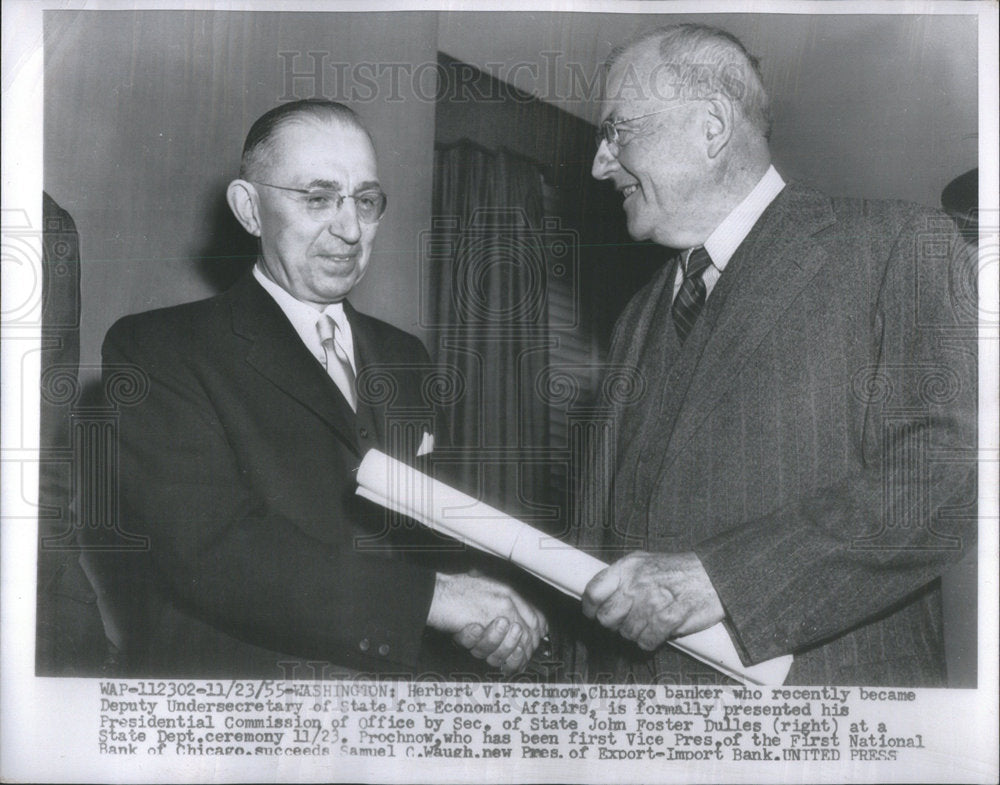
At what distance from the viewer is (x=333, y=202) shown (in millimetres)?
1879

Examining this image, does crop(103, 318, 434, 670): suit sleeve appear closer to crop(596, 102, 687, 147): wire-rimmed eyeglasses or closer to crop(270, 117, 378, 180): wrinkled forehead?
crop(270, 117, 378, 180): wrinkled forehead

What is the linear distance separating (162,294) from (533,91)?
80 centimetres

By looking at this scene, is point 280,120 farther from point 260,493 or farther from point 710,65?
point 710,65

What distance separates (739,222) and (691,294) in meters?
0.16

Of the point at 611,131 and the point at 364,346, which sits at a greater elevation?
the point at 611,131

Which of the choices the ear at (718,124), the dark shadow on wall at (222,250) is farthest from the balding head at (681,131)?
the dark shadow on wall at (222,250)

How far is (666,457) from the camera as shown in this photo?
1.79m

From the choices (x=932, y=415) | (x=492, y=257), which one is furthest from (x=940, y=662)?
(x=492, y=257)

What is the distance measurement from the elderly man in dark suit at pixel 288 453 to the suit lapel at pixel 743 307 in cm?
47

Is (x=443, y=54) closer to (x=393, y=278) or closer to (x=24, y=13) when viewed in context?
(x=393, y=278)

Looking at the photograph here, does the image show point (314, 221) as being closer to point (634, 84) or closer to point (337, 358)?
point (337, 358)

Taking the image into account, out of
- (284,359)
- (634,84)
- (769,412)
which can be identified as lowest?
(769,412)

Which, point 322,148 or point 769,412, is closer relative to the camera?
point 769,412
